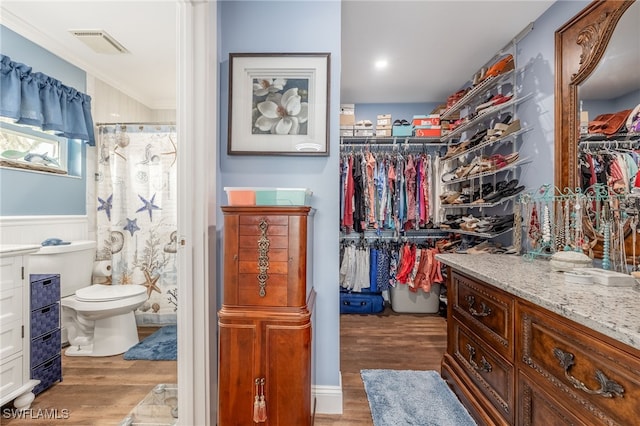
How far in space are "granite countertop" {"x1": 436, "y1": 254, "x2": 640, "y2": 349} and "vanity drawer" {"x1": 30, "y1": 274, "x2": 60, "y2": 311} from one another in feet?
7.92

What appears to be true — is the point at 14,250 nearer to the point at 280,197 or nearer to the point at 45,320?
the point at 45,320

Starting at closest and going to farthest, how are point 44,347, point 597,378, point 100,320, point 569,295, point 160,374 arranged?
point 597,378 < point 569,295 < point 44,347 < point 160,374 < point 100,320

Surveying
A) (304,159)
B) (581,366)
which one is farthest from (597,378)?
(304,159)

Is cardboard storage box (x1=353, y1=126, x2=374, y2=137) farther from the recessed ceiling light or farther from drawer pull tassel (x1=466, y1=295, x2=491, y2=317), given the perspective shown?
drawer pull tassel (x1=466, y1=295, x2=491, y2=317)

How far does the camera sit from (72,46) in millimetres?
2330

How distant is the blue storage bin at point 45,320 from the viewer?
1674mm

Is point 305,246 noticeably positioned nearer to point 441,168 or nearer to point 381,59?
point 381,59

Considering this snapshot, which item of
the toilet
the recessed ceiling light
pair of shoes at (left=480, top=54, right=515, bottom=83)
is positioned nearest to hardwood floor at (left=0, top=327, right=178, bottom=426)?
the toilet

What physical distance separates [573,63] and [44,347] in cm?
369

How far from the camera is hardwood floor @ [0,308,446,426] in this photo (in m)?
1.60

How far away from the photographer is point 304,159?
65.4 inches

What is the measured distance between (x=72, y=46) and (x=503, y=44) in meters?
3.58

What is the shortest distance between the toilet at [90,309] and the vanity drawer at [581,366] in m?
2.57

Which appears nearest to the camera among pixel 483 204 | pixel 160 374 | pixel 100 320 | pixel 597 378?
pixel 597 378
